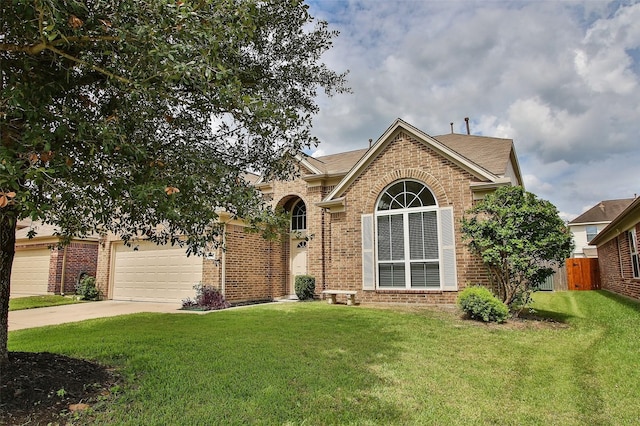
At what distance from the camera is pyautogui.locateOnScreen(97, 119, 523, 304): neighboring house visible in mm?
10797

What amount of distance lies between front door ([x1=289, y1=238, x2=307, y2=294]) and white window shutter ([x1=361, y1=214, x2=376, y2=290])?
4.11m

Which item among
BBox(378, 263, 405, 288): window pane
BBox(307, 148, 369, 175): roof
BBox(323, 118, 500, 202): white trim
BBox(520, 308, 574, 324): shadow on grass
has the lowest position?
BBox(520, 308, 574, 324): shadow on grass

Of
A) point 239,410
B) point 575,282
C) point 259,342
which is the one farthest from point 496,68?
point 575,282

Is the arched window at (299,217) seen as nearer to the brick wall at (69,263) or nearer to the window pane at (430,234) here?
the window pane at (430,234)

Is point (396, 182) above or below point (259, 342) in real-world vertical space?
above

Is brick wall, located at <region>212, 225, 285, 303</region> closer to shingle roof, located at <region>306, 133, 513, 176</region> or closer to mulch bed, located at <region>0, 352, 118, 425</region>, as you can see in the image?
shingle roof, located at <region>306, 133, 513, 176</region>

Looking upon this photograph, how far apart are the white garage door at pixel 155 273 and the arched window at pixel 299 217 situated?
170 inches

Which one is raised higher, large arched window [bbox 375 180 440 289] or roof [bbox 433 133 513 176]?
roof [bbox 433 133 513 176]

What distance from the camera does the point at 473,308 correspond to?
856 cm

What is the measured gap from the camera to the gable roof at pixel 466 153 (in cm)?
1055

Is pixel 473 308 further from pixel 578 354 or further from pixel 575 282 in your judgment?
pixel 575 282

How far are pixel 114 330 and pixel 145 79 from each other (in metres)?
6.31

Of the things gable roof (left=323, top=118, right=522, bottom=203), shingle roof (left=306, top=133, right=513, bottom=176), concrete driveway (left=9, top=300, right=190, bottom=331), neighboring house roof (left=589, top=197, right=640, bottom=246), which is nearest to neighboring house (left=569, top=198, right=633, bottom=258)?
neighboring house roof (left=589, top=197, right=640, bottom=246)

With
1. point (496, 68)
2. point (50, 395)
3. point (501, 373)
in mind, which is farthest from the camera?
point (496, 68)
